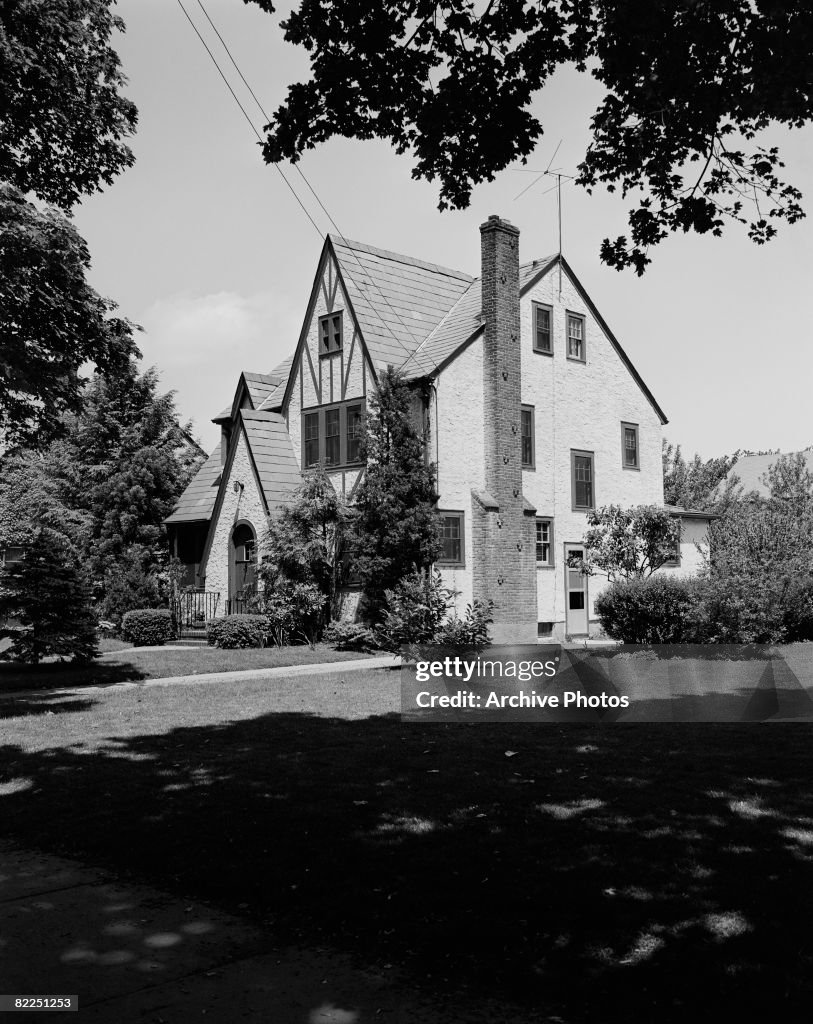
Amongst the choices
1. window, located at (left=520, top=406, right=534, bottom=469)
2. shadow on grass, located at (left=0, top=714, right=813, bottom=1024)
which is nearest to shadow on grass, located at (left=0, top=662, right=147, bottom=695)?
shadow on grass, located at (left=0, top=714, right=813, bottom=1024)

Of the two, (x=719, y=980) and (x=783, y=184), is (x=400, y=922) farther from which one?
(x=783, y=184)

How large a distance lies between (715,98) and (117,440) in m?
31.9

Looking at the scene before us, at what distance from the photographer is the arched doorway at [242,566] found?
28531mm

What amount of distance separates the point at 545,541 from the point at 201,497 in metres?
11.4

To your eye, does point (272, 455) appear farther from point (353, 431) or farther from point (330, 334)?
point (330, 334)

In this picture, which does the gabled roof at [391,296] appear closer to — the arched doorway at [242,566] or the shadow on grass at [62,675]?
the arched doorway at [242,566]

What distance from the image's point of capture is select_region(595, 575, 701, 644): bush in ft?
67.6

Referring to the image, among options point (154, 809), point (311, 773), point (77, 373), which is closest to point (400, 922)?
point (154, 809)

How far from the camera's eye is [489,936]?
16.2 ft

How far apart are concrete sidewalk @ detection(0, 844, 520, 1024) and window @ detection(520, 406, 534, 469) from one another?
24458 millimetres

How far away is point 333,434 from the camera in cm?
2909

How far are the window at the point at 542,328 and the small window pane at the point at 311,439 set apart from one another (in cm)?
708

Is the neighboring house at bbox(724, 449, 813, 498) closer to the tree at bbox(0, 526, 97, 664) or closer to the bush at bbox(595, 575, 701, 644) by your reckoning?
the bush at bbox(595, 575, 701, 644)

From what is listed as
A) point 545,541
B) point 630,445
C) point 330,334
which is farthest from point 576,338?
point 330,334
